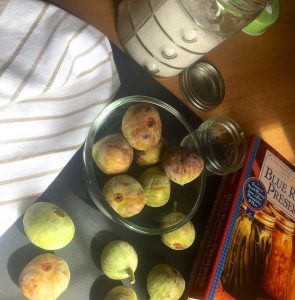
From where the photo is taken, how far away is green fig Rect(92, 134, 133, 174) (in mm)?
495

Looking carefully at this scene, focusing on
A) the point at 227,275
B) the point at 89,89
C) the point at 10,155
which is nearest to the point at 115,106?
the point at 89,89

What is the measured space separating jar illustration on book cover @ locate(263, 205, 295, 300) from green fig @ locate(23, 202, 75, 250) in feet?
1.11

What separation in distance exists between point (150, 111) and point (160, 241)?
181mm

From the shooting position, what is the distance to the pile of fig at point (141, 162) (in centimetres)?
49

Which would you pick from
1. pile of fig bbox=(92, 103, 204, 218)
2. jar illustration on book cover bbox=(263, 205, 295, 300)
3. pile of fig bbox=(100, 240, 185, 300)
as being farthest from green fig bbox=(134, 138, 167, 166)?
jar illustration on book cover bbox=(263, 205, 295, 300)

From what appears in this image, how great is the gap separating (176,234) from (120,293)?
4.3 inches

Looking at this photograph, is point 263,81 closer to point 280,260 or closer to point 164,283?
point 280,260

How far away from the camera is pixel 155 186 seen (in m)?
0.53

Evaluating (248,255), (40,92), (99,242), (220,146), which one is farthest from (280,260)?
(40,92)

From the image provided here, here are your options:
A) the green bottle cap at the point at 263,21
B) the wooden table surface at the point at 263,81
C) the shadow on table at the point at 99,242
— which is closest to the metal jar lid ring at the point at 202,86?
the wooden table surface at the point at 263,81

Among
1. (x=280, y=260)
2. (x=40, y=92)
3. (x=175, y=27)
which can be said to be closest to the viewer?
(x=40, y=92)

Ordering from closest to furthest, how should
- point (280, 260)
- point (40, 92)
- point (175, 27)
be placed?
point (40, 92) < point (175, 27) < point (280, 260)

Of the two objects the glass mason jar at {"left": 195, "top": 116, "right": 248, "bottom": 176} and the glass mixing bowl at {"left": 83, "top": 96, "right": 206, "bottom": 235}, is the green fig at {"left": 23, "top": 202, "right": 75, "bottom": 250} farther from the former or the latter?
the glass mason jar at {"left": 195, "top": 116, "right": 248, "bottom": 176}

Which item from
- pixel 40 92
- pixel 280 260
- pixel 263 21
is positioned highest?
pixel 263 21
